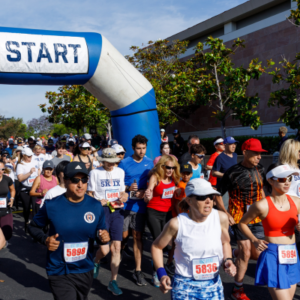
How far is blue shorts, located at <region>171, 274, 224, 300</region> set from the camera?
257 centimetres

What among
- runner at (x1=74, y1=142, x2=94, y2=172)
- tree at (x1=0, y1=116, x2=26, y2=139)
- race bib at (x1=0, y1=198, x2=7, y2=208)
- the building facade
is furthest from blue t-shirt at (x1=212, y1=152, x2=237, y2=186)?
tree at (x1=0, y1=116, x2=26, y2=139)

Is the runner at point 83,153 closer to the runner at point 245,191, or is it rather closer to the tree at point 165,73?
the runner at point 245,191

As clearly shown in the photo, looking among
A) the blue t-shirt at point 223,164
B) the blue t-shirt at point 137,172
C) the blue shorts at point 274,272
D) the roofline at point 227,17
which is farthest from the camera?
the roofline at point 227,17

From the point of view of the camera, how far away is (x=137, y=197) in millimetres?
4906

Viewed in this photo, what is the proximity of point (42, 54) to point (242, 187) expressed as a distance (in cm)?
583

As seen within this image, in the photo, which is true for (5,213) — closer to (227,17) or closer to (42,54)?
(42,54)

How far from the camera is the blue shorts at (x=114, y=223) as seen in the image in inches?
185

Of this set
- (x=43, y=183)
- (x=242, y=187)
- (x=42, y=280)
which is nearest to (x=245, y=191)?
(x=242, y=187)

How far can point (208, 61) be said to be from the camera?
15398 mm

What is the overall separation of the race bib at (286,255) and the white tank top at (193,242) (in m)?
0.75

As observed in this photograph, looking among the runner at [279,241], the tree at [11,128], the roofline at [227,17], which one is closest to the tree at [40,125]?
the tree at [11,128]

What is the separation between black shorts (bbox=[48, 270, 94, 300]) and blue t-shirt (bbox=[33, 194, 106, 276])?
0.13ft

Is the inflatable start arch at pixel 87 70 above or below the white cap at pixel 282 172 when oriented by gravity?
above

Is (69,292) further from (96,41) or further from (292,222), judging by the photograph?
(96,41)
